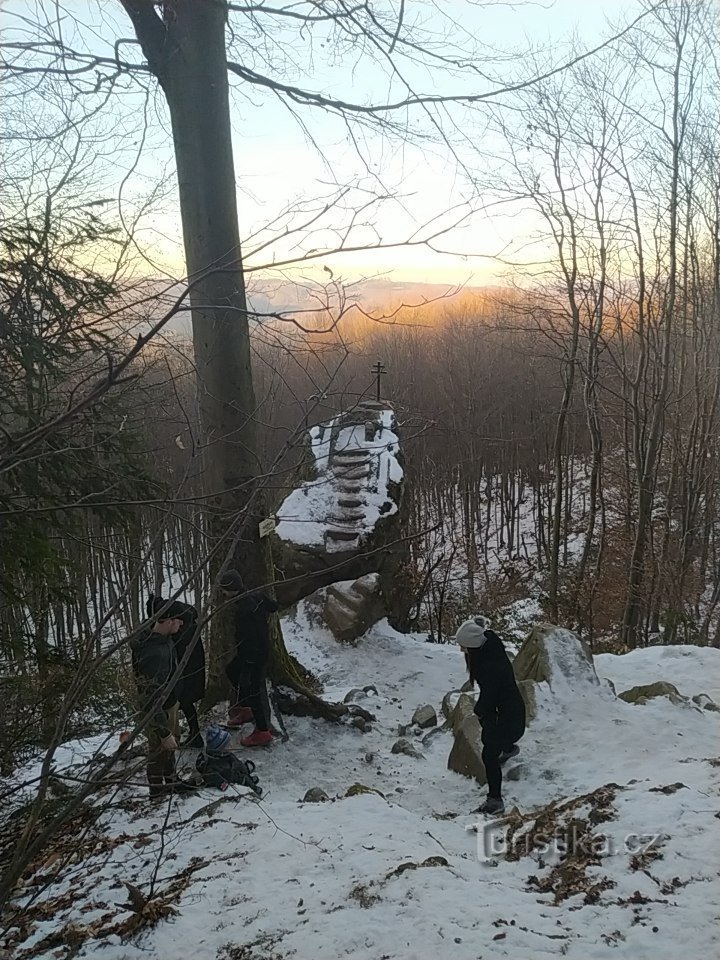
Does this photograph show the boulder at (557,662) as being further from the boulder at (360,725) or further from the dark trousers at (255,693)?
the dark trousers at (255,693)

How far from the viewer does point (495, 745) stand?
4.52 meters

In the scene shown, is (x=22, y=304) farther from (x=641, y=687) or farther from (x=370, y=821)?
(x=641, y=687)

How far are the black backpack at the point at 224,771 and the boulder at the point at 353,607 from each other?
5197 mm

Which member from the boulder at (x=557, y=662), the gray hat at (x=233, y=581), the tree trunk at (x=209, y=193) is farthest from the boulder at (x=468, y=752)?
the tree trunk at (x=209, y=193)

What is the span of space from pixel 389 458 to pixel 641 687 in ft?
24.7

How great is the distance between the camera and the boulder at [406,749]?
574 cm

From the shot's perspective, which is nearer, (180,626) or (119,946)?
(119,946)

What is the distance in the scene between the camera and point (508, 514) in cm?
2375

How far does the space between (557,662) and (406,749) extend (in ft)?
5.76

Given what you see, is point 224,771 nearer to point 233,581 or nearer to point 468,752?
point 233,581

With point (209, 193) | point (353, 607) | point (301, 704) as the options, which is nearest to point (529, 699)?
point (301, 704)

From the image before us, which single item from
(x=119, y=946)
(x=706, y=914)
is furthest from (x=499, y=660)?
(x=119, y=946)

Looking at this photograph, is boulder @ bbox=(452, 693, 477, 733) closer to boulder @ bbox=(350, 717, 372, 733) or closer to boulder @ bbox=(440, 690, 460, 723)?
boulder @ bbox=(440, 690, 460, 723)

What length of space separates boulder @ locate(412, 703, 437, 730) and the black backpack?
2412 millimetres
